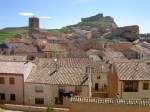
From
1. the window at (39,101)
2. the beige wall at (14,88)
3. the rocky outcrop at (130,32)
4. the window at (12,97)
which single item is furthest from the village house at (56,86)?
the rocky outcrop at (130,32)

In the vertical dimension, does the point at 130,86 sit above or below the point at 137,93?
above

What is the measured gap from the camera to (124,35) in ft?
570

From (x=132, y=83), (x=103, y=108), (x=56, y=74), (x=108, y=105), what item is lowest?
(x=103, y=108)

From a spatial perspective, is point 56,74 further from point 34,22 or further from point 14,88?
point 34,22

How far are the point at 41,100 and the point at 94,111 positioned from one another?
16.2m

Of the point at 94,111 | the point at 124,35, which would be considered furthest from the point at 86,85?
the point at 124,35

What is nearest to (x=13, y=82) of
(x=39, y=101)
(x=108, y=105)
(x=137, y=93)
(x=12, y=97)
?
(x=12, y=97)

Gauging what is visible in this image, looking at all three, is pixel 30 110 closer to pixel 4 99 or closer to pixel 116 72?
pixel 4 99

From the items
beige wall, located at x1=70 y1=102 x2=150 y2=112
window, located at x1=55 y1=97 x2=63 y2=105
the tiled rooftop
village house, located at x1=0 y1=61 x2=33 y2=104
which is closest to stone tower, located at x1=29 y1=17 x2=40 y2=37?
the tiled rooftop

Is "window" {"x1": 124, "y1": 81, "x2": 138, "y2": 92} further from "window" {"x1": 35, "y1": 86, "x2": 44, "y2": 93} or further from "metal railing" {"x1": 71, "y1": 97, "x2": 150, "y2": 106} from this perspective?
"window" {"x1": 35, "y1": 86, "x2": 44, "y2": 93}

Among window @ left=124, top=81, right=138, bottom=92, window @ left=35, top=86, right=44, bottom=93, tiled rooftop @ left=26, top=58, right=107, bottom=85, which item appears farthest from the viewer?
window @ left=35, top=86, right=44, bottom=93

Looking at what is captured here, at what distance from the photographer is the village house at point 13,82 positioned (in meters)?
54.4

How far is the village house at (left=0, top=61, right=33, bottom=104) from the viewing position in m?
54.4

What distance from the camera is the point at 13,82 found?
54.8 metres
